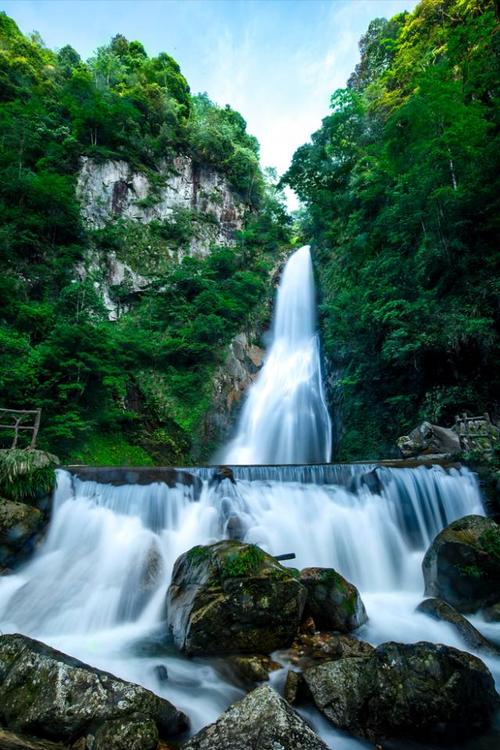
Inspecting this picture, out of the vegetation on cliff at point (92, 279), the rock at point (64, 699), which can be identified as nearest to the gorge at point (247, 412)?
the rock at point (64, 699)

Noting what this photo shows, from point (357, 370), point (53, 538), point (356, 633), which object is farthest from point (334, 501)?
point (357, 370)

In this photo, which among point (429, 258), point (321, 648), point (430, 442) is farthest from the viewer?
point (429, 258)

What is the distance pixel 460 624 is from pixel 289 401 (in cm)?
1499

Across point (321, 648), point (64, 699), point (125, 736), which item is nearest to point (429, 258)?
point (321, 648)

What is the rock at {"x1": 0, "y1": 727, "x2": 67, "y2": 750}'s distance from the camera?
2208 millimetres

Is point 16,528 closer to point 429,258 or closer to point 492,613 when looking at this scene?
point 492,613

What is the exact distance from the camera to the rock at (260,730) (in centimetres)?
239

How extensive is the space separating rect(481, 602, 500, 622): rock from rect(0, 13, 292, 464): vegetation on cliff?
442 inches

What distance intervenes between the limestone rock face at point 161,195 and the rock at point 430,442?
753 inches

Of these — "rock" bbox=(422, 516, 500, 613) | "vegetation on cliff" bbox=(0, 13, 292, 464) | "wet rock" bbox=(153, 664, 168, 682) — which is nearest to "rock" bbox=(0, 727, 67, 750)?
"wet rock" bbox=(153, 664, 168, 682)

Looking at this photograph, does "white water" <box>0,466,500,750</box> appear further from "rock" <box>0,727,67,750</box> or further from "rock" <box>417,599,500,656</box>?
"rock" <box>0,727,67,750</box>

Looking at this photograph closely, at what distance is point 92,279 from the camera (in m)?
19.2

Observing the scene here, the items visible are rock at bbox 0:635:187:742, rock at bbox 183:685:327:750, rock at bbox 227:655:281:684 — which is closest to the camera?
rock at bbox 183:685:327:750

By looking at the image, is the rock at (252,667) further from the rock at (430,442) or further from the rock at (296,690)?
the rock at (430,442)
